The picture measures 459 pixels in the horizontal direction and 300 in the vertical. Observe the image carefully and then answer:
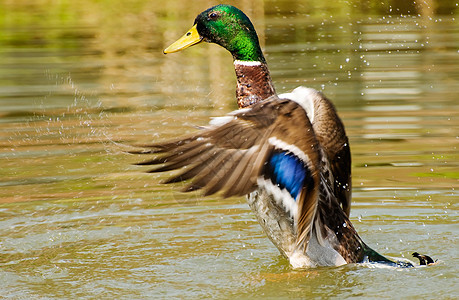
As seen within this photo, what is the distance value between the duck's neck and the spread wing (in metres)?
0.82

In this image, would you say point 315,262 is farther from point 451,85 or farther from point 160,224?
point 451,85

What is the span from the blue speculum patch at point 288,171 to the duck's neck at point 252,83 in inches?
34.1

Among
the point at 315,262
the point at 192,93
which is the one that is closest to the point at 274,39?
the point at 192,93

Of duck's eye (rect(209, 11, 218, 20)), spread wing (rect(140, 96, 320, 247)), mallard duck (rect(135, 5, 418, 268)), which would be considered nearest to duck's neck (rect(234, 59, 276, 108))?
mallard duck (rect(135, 5, 418, 268))

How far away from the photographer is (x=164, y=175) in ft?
23.1

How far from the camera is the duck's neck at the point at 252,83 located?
16.6ft

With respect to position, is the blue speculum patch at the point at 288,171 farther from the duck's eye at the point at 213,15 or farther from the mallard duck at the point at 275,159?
the duck's eye at the point at 213,15

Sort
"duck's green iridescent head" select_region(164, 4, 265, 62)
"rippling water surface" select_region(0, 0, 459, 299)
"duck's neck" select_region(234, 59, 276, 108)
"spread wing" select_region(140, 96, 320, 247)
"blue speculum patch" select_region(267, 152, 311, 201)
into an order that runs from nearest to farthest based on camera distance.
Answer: "spread wing" select_region(140, 96, 320, 247) < "blue speculum patch" select_region(267, 152, 311, 201) < "rippling water surface" select_region(0, 0, 459, 299) < "duck's neck" select_region(234, 59, 276, 108) < "duck's green iridescent head" select_region(164, 4, 265, 62)

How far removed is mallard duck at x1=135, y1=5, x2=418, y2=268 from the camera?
397cm

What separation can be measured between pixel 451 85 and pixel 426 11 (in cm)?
695

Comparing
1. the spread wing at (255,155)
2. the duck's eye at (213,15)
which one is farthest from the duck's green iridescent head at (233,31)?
the spread wing at (255,155)

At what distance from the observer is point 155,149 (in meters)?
3.95

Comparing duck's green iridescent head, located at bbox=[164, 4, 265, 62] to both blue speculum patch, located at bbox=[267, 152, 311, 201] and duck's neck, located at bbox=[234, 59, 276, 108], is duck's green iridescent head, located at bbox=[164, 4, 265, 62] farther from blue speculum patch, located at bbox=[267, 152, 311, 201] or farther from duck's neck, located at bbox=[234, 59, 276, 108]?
blue speculum patch, located at bbox=[267, 152, 311, 201]

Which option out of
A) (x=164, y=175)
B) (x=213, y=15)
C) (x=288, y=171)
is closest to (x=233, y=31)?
(x=213, y=15)
